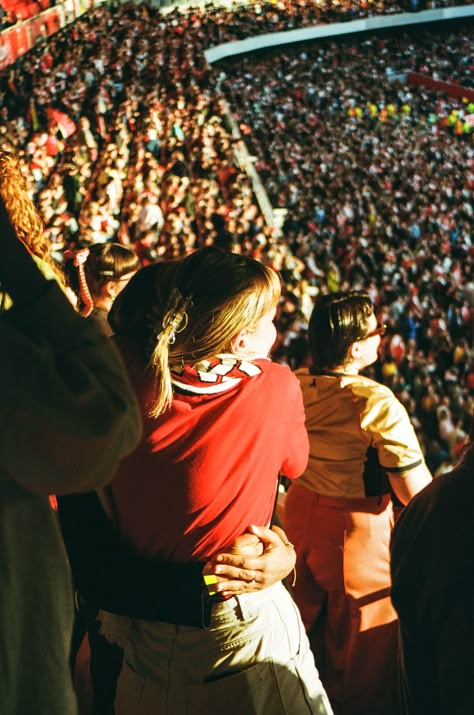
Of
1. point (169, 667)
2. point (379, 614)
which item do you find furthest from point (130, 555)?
point (379, 614)

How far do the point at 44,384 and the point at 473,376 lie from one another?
4692 mm

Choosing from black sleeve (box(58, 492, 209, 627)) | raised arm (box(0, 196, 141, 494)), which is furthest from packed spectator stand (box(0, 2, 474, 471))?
raised arm (box(0, 196, 141, 494))

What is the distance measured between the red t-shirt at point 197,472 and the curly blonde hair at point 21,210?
0.47m

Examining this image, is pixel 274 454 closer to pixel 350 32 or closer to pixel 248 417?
pixel 248 417

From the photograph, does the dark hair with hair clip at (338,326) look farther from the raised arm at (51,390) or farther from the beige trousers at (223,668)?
the raised arm at (51,390)

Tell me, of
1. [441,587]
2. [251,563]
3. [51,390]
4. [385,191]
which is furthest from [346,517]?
[385,191]

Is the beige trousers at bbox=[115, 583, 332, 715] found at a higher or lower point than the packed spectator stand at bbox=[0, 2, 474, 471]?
higher

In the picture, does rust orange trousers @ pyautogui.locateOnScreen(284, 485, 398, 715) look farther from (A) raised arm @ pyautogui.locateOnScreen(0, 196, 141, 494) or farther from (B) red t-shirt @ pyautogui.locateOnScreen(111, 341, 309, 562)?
(A) raised arm @ pyautogui.locateOnScreen(0, 196, 141, 494)

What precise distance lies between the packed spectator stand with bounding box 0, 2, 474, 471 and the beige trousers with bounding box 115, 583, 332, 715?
2930 millimetres

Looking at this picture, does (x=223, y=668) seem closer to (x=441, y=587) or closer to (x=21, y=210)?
(x=441, y=587)

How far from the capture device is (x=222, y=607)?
1043 mm

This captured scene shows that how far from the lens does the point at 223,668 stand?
1.03 m

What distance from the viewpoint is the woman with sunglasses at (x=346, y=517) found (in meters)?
1.76

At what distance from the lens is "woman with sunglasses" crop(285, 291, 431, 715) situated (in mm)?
1757
